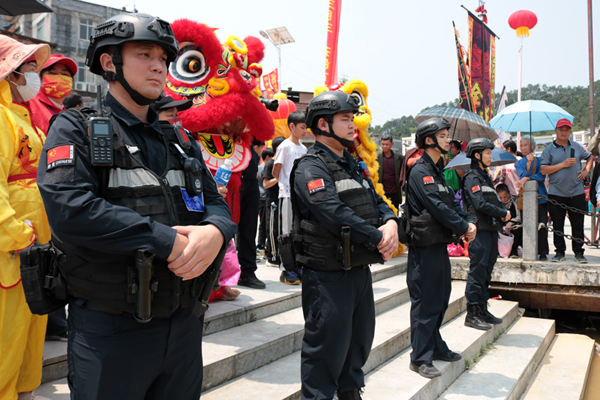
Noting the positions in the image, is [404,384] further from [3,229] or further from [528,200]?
[528,200]

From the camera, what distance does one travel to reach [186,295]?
1686 millimetres

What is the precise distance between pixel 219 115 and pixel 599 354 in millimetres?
6136

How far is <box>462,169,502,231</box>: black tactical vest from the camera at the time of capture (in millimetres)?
5160

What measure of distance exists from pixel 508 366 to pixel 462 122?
191 inches

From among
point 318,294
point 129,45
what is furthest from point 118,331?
point 318,294

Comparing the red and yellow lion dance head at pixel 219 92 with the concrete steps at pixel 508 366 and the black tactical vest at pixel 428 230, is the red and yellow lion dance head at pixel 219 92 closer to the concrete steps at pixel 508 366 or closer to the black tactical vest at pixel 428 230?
the black tactical vest at pixel 428 230

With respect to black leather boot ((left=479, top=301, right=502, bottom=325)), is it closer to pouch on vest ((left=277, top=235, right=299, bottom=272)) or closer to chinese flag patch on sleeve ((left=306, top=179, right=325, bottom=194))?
pouch on vest ((left=277, top=235, right=299, bottom=272))

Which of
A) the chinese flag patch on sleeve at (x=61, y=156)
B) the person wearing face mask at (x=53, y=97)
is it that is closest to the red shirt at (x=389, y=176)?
the person wearing face mask at (x=53, y=97)

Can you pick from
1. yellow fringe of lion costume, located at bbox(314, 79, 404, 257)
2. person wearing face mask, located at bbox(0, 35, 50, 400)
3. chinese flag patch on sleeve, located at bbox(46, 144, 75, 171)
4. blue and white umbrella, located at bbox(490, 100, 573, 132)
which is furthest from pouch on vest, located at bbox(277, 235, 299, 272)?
blue and white umbrella, located at bbox(490, 100, 573, 132)

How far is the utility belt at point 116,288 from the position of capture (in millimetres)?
1516

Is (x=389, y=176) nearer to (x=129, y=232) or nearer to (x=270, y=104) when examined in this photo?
(x=270, y=104)

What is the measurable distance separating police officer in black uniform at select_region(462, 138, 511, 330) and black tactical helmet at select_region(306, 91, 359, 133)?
270cm

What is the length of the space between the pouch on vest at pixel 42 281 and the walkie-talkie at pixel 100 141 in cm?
37

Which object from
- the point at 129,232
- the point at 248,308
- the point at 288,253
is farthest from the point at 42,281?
the point at 248,308
